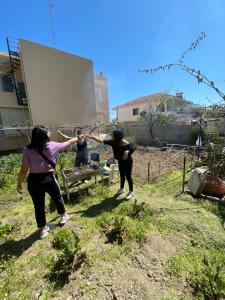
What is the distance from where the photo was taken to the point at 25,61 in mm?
13422

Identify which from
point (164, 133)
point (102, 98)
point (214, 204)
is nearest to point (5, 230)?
point (214, 204)

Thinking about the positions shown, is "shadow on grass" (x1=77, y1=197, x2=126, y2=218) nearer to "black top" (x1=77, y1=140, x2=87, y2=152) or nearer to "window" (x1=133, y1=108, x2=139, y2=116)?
"black top" (x1=77, y1=140, x2=87, y2=152)

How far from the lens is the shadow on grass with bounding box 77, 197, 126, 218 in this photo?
4.23 metres

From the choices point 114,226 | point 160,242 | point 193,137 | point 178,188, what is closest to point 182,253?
point 160,242

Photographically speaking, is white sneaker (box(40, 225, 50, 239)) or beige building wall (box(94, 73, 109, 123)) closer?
white sneaker (box(40, 225, 50, 239))

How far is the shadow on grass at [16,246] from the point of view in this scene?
310 cm

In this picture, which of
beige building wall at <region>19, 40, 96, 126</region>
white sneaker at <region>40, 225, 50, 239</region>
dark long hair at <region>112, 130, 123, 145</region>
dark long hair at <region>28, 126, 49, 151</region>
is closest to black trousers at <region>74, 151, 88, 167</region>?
dark long hair at <region>112, 130, 123, 145</region>

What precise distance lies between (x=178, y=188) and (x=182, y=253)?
2.96m

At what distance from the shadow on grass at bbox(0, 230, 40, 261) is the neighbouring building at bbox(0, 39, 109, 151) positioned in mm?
11733

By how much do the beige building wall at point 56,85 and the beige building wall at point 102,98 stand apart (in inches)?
203

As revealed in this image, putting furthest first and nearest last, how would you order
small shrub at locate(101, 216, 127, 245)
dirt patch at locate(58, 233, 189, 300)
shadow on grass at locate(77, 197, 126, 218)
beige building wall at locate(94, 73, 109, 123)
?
beige building wall at locate(94, 73, 109, 123) → shadow on grass at locate(77, 197, 126, 218) → small shrub at locate(101, 216, 127, 245) → dirt patch at locate(58, 233, 189, 300)

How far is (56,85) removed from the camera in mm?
15258

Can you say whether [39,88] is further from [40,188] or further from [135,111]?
[135,111]

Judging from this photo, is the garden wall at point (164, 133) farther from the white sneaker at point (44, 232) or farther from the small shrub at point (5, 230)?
the small shrub at point (5, 230)
